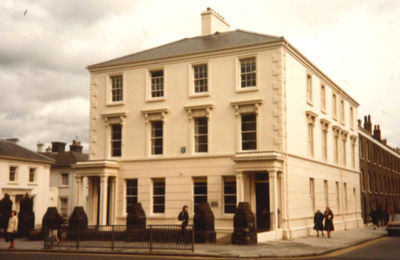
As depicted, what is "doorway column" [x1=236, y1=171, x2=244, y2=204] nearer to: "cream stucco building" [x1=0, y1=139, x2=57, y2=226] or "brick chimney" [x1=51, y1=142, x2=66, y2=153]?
"cream stucco building" [x1=0, y1=139, x2=57, y2=226]

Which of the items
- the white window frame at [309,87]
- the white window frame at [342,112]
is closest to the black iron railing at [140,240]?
the white window frame at [309,87]

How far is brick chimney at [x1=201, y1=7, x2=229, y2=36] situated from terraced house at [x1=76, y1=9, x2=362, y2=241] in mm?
73

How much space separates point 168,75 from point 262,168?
955 cm

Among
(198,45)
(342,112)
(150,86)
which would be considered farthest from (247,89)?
(342,112)

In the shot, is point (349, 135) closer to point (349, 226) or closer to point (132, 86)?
point (349, 226)

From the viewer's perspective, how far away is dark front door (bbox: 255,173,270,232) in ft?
92.1

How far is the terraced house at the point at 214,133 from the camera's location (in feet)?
Result: 91.6

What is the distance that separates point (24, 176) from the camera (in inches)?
2031

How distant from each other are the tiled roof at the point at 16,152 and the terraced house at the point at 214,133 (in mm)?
20837

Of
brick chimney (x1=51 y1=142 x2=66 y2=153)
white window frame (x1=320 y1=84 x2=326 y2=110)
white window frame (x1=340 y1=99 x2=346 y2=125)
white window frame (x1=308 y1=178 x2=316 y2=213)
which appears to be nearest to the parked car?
white window frame (x1=308 y1=178 x2=316 y2=213)

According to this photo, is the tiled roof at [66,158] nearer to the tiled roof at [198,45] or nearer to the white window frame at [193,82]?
the tiled roof at [198,45]

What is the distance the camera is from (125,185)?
104 ft

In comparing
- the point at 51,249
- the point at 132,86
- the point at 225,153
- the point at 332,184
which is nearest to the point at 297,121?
the point at 225,153

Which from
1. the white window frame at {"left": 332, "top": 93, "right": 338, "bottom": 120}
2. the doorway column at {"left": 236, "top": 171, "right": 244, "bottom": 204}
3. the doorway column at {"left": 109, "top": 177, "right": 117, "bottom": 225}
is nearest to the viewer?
the doorway column at {"left": 236, "top": 171, "right": 244, "bottom": 204}
